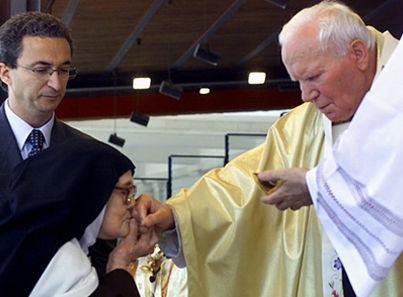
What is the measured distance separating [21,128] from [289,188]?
0.90m

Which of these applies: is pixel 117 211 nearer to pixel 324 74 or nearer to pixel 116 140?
pixel 324 74

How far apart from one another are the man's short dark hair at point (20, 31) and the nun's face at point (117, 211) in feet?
1.99

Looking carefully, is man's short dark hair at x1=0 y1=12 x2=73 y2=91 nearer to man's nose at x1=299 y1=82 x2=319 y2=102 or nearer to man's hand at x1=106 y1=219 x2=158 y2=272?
man's hand at x1=106 y1=219 x2=158 y2=272

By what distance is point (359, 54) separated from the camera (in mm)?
2592

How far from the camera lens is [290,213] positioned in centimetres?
284

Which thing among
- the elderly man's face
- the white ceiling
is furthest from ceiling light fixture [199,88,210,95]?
the elderly man's face

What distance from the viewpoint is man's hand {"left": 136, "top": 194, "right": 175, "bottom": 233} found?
2574 millimetres

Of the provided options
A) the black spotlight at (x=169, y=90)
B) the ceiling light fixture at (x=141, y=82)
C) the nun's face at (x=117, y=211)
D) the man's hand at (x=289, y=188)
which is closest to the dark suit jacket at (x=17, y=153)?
the nun's face at (x=117, y=211)

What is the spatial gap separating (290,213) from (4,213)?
44.2 inches

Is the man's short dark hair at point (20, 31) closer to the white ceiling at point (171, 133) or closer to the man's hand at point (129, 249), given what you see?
the man's hand at point (129, 249)

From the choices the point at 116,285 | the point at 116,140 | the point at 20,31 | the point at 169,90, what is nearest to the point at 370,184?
the point at 116,285

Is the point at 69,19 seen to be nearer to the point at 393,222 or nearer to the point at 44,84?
the point at 44,84

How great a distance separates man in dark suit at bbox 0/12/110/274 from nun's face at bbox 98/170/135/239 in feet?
1.13

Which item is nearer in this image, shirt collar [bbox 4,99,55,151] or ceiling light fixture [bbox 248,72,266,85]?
shirt collar [bbox 4,99,55,151]
